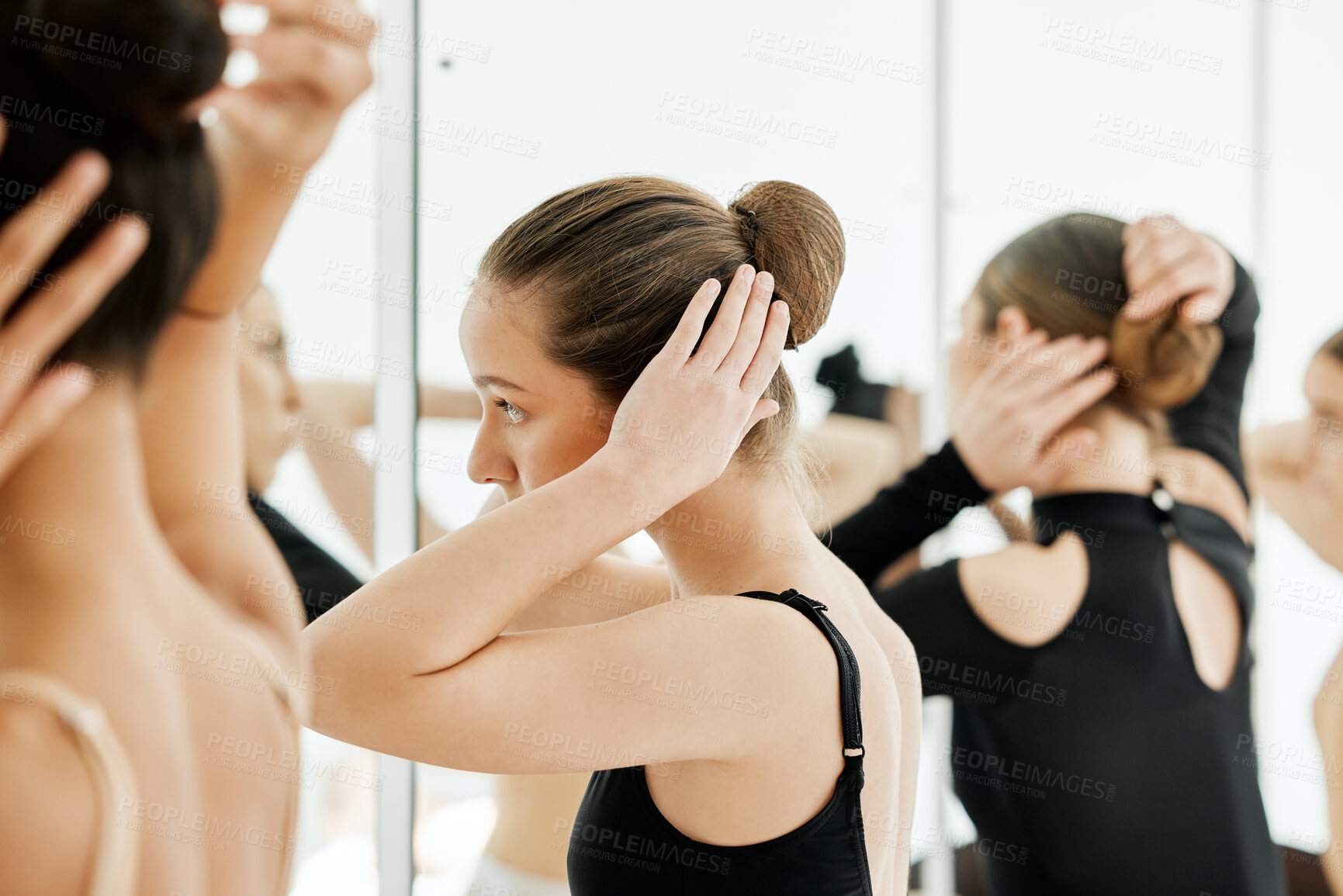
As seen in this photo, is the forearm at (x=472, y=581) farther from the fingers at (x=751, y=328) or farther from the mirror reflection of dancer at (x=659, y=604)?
the fingers at (x=751, y=328)

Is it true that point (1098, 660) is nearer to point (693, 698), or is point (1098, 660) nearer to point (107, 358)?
point (693, 698)

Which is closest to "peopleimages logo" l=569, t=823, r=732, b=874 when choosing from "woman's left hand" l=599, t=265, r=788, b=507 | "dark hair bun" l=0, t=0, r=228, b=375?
"woman's left hand" l=599, t=265, r=788, b=507

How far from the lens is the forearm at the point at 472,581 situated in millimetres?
608

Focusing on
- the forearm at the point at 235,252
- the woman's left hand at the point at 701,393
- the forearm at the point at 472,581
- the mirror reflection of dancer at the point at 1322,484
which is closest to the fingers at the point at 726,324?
the woman's left hand at the point at 701,393

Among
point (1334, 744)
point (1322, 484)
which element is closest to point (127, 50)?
point (1322, 484)

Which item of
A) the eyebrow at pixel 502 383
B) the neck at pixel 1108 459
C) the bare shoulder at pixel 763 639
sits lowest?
the neck at pixel 1108 459

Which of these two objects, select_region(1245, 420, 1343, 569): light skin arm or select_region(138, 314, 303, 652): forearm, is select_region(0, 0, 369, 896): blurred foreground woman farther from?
select_region(1245, 420, 1343, 569): light skin arm

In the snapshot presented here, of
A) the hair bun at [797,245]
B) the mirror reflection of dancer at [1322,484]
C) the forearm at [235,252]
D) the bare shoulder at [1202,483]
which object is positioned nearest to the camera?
the forearm at [235,252]

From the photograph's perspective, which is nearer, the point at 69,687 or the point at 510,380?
the point at 69,687

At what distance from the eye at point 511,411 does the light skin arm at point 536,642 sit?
0.49 ft

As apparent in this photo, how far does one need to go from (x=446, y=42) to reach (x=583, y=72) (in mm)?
274

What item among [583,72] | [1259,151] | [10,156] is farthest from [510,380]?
[1259,151]

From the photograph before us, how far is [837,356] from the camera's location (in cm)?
197

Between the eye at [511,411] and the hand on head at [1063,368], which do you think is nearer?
the eye at [511,411]
